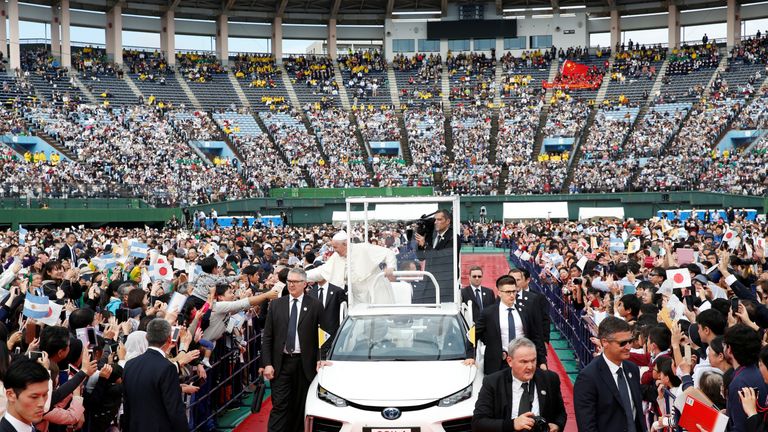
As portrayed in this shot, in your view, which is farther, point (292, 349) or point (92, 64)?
point (92, 64)

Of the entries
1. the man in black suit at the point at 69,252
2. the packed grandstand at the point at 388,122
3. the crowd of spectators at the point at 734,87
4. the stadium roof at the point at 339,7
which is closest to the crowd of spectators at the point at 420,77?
the packed grandstand at the point at 388,122

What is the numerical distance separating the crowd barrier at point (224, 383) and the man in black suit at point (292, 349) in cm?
109

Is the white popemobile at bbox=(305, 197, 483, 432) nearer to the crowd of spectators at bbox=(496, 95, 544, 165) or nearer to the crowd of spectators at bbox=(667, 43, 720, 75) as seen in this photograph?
the crowd of spectators at bbox=(496, 95, 544, 165)

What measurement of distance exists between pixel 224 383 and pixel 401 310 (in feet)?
11.2

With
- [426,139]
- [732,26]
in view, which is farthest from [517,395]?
[732,26]

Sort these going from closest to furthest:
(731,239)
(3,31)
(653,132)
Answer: (731,239) → (653,132) → (3,31)

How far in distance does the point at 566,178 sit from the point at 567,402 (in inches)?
1758

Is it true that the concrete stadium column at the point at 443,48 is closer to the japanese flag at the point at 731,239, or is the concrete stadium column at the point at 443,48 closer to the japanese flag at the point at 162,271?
the japanese flag at the point at 731,239

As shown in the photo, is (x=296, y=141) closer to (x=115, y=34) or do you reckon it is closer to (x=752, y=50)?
(x=115, y=34)

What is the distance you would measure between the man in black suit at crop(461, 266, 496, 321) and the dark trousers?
7.64 feet

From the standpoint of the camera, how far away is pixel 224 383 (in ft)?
40.4

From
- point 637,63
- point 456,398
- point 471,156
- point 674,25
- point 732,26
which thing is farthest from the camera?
point 674,25

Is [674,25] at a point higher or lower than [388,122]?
higher

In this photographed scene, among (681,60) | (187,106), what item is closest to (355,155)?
(187,106)
